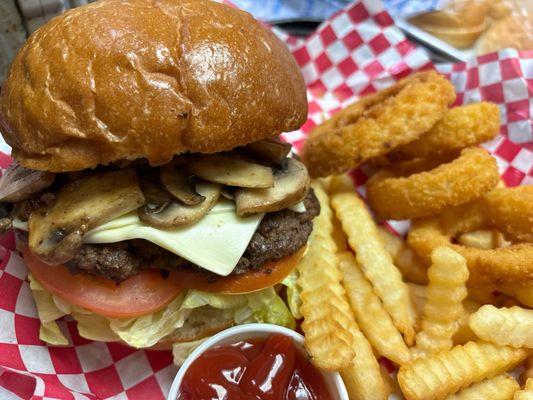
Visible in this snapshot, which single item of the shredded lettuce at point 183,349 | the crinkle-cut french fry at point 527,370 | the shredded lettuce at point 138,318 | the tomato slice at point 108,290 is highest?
the tomato slice at point 108,290

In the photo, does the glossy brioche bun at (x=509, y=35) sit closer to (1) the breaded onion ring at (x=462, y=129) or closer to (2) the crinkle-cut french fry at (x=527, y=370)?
(1) the breaded onion ring at (x=462, y=129)

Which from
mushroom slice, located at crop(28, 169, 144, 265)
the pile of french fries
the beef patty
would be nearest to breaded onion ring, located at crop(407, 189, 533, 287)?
the pile of french fries

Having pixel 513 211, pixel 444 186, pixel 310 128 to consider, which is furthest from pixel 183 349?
pixel 310 128

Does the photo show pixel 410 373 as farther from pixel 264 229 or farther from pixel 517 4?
pixel 517 4

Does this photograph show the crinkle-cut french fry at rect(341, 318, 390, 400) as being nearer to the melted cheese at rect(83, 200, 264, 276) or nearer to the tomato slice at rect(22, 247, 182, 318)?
the melted cheese at rect(83, 200, 264, 276)

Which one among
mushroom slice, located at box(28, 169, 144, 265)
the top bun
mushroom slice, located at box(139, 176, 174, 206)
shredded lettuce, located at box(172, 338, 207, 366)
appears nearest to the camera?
the top bun

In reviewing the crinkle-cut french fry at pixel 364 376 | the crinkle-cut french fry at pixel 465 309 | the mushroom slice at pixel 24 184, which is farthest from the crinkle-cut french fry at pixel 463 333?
the mushroom slice at pixel 24 184
